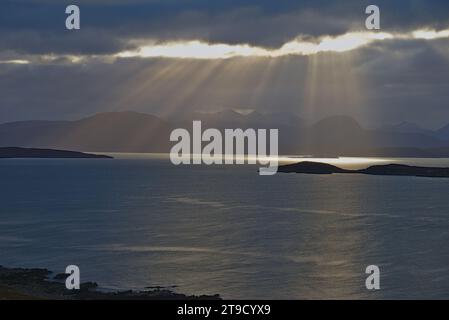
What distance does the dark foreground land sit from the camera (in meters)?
39.0

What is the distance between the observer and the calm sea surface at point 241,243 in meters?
46.5

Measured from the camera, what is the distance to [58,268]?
52.2 metres

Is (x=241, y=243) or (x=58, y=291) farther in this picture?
(x=241, y=243)

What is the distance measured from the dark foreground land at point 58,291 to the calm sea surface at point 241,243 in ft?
9.29

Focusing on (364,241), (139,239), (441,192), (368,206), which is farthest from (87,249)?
(441,192)

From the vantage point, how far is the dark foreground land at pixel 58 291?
38969 mm

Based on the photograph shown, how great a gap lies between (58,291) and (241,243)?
103 feet

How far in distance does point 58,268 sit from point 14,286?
1087 cm

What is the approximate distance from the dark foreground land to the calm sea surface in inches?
111

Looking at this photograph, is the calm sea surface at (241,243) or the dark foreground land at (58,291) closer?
the dark foreground land at (58,291)

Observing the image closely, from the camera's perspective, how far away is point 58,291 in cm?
4034

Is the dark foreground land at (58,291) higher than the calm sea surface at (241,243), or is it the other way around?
the calm sea surface at (241,243)
